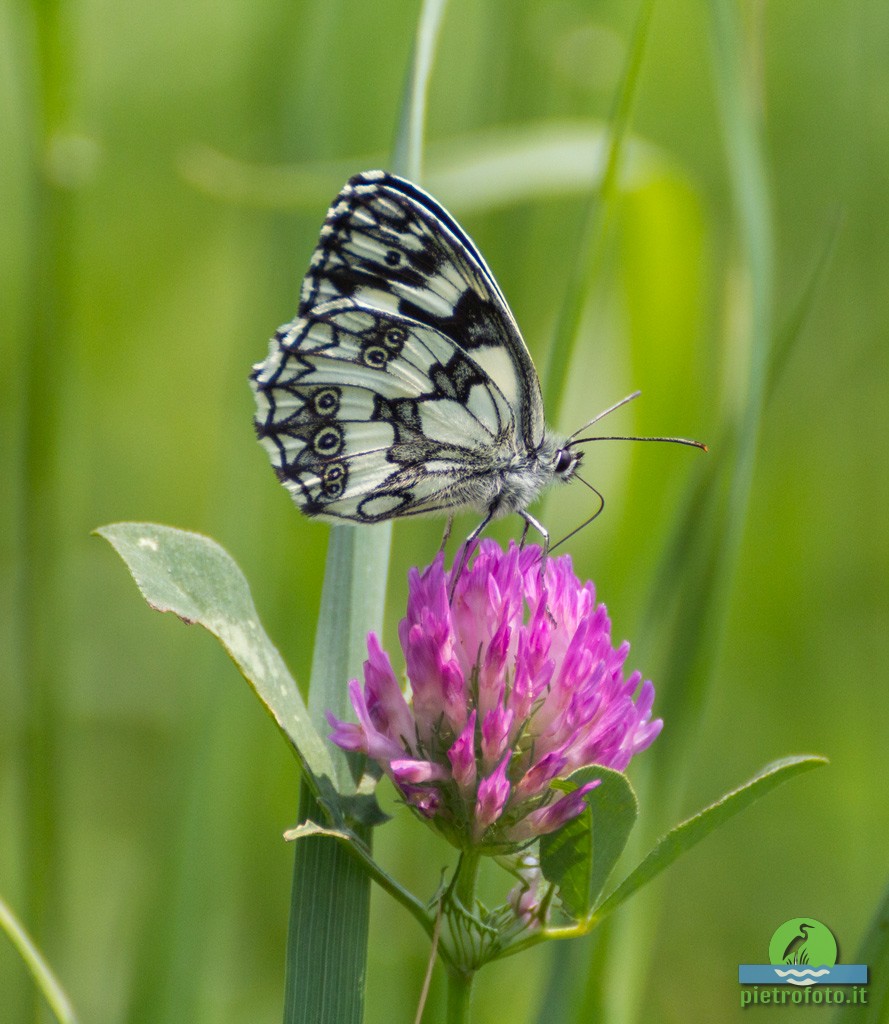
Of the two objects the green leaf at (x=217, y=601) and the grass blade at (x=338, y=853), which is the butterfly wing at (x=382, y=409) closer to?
the grass blade at (x=338, y=853)

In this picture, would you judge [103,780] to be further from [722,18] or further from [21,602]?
[722,18]

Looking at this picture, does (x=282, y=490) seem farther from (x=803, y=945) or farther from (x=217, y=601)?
(x=803, y=945)
